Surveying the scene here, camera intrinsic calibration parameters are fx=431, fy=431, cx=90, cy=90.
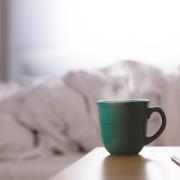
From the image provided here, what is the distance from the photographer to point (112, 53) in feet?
6.80

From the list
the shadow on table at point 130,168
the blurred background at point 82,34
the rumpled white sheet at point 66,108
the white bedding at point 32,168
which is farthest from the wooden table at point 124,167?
the blurred background at point 82,34

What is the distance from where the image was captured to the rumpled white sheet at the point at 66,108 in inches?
56.2

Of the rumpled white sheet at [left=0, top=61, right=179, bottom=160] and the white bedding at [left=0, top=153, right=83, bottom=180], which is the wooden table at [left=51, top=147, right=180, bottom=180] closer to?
the white bedding at [left=0, top=153, right=83, bottom=180]

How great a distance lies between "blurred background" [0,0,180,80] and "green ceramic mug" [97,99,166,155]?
3.92 ft

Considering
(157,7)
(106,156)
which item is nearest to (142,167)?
(106,156)

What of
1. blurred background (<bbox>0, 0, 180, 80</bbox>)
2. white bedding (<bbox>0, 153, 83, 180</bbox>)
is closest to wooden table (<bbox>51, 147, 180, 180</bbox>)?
white bedding (<bbox>0, 153, 83, 180</bbox>)

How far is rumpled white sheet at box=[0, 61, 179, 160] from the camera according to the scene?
1.43 metres

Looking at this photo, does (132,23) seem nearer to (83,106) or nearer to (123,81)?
(123,81)

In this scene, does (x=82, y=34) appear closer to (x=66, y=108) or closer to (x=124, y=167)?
(x=66, y=108)

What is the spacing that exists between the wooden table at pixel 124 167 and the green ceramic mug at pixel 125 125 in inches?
0.6

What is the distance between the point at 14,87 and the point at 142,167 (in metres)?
1.33

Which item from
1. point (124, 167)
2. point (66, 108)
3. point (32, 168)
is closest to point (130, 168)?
point (124, 167)

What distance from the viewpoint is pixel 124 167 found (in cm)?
55

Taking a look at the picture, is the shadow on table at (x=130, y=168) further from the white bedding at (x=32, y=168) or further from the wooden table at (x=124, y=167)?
the white bedding at (x=32, y=168)
